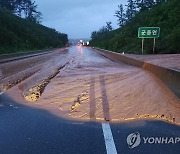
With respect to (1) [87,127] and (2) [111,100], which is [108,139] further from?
(2) [111,100]

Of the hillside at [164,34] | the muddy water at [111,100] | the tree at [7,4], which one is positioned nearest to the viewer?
the muddy water at [111,100]

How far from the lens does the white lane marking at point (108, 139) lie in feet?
18.4

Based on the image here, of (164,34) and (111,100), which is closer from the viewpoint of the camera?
(111,100)

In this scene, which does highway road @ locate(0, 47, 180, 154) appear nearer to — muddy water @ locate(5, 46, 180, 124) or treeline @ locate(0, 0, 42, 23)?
muddy water @ locate(5, 46, 180, 124)

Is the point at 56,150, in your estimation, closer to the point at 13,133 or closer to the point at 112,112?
the point at 13,133

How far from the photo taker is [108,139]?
20.4ft

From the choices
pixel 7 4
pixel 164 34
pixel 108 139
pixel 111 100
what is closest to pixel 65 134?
pixel 108 139

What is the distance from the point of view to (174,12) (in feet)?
164

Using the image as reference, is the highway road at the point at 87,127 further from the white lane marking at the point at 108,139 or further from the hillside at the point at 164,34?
the hillside at the point at 164,34

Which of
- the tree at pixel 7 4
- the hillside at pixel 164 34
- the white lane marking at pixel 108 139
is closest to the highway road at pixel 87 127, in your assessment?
the white lane marking at pixel 108 139

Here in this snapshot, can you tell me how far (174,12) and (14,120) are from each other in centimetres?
4580

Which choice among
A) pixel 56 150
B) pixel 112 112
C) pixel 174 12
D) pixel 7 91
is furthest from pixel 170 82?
pixel 174 12

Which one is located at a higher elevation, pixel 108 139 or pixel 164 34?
pixel 164 34

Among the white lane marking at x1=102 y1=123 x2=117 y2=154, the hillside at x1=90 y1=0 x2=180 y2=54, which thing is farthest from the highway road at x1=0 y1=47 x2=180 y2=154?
the hillside at x1=90 y1=0 x2=180 y2=54
